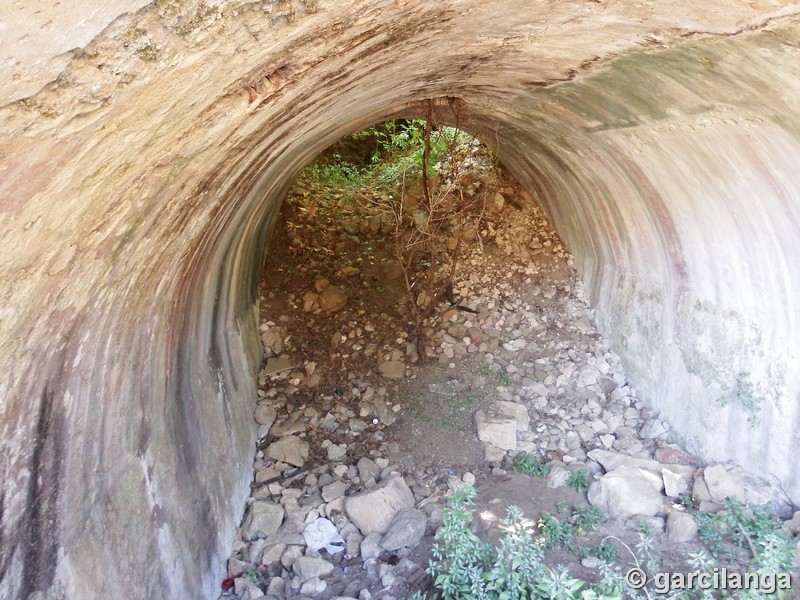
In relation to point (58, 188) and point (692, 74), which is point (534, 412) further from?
point (58, 188)

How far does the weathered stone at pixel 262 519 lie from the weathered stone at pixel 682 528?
277 centimetres

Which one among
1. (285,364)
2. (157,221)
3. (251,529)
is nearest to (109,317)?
(157,221)

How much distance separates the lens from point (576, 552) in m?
3.87

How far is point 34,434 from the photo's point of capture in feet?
6.86

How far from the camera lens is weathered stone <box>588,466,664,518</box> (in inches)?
163

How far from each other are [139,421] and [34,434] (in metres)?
0.87

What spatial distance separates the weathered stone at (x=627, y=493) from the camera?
13.6 feet

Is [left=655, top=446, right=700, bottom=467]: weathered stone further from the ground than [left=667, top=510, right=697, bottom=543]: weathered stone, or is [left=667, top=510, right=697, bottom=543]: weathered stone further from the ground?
[left=667, top=510, right=697, bottom=543]: weathered stone

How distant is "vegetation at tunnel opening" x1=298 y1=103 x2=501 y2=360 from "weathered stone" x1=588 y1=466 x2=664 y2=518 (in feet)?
8.12

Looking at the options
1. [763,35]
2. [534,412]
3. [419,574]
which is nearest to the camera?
[763,35]

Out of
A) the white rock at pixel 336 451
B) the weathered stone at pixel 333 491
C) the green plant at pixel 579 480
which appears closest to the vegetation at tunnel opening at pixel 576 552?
the green plant at pixel 579 480

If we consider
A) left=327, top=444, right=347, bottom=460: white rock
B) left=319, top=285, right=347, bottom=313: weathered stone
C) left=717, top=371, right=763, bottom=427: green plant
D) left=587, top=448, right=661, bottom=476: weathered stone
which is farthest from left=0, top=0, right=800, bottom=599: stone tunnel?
left=319, top=285, right=347, bottom=313: weathered stone

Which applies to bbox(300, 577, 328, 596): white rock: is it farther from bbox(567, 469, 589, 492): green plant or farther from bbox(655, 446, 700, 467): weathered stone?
bbox(655, 446, 700, 467): weathered stone
